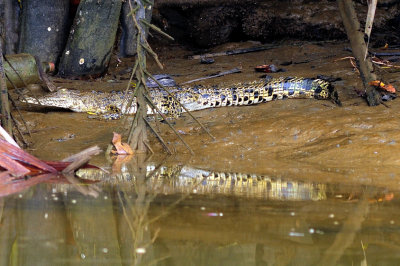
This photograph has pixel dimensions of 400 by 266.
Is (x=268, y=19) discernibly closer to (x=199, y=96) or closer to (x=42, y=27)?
(x=199, y=96)

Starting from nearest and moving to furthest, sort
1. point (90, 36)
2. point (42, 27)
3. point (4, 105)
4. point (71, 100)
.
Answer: point (4, 105)
point (71, 100)
point (90, 36)
point (42, 27)

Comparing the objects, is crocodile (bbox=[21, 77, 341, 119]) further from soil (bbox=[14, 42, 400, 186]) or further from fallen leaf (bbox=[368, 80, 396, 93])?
fallen leaf (bbox=[368, 80, 396, 93])

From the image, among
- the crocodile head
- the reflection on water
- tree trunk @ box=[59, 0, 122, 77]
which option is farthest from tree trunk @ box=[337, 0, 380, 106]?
tree trunk @ box=[59, 0, 122, 77]

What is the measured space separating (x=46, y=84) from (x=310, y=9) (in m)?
5.78

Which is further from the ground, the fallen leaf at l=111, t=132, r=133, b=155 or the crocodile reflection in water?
the fallen leaf at l=111, t=132, r=133, b=155

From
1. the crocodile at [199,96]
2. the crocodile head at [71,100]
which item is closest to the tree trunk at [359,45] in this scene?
the crocodile at [199,96]

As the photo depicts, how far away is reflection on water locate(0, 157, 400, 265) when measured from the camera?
270 centimetres

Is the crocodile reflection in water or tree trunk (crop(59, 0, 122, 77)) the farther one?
tree trunk (crop(59, 0, 122, 77))

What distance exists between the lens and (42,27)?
416 inches

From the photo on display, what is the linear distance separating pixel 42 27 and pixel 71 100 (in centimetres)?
198

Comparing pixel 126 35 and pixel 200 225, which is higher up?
pixel 126 35

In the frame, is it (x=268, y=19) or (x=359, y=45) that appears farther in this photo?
(x=268, y=19)

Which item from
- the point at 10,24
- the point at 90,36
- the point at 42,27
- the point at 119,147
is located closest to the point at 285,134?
the point at 119,147

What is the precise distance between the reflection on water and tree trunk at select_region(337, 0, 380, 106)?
300cm
